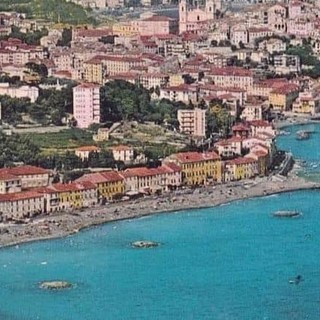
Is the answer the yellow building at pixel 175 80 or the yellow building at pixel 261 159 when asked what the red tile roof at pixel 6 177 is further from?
the yellow building at pixel 175 80

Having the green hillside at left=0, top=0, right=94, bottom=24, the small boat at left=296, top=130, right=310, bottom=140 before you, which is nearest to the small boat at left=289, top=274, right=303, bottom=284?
the small boat at left=296, top=130, right=310, bottom=140

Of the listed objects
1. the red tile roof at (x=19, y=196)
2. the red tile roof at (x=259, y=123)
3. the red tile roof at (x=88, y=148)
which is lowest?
the red tile roof at (x=19, y=196)

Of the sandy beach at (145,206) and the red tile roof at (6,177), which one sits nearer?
the sandy beach at (145,206)

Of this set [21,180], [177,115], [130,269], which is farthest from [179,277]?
[177,115]

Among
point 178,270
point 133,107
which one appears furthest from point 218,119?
point 178,270

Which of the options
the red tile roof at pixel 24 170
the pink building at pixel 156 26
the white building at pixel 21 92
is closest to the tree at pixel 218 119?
the white building at pixel 21 92

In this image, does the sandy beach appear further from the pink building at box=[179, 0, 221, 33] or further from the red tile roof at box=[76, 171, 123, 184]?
the pink building at box=[179, 0, 221, 33]

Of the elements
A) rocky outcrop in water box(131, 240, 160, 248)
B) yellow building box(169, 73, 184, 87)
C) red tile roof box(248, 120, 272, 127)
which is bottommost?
rocky outcrop in water box(131, 240, 160, 248)
